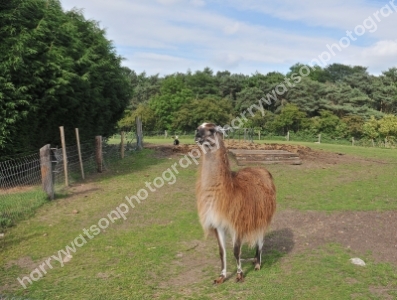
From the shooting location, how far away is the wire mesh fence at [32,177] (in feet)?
27.0

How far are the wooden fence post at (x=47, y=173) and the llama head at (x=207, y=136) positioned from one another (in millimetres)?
5788

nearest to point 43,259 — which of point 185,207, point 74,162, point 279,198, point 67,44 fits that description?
point 185,207

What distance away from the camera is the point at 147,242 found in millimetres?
6742

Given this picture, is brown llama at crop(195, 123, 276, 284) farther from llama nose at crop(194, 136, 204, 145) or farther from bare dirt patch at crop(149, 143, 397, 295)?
bare dirt patch at crop(149, 143, 397, 295)

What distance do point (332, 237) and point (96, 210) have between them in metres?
5.04

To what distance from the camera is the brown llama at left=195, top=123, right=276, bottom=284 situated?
482cm

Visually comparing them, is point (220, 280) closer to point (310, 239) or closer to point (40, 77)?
point (310, 239)

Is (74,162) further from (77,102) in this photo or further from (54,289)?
(54,289)

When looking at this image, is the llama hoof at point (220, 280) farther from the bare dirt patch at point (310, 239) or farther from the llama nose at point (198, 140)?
the llama nose at point (198, 140)

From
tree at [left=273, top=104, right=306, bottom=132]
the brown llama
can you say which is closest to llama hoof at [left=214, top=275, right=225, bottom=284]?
the brown llama

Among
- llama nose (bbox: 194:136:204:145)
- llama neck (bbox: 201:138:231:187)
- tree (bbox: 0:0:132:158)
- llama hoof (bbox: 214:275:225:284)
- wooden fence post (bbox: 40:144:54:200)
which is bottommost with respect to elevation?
llama hoof (bbox: 214:275:225:284)

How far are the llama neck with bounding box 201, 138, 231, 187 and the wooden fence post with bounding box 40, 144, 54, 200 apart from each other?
18.7 ft

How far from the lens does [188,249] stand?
6402 mm

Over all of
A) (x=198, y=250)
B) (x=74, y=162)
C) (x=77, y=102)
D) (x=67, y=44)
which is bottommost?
(x=198, y=250)
